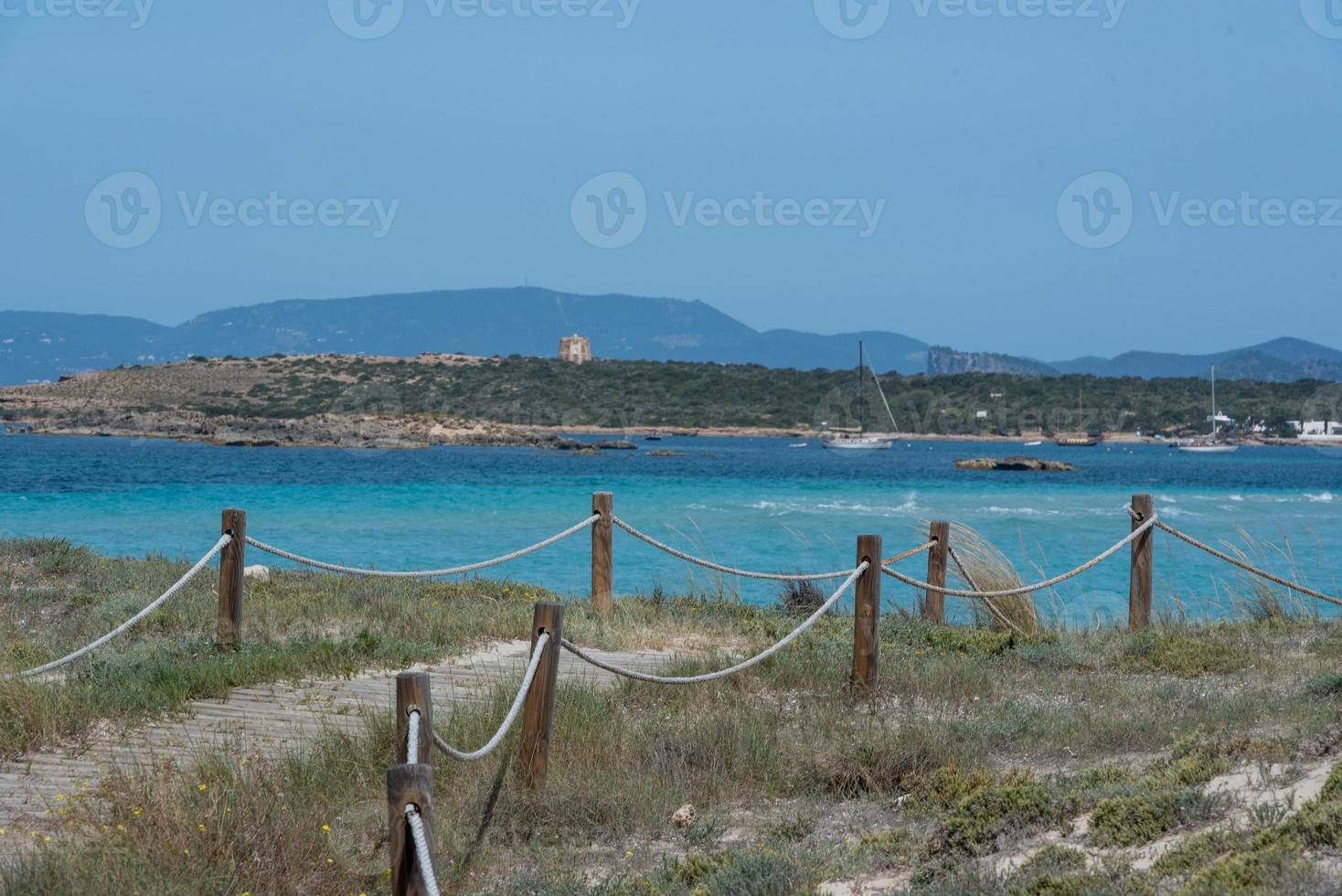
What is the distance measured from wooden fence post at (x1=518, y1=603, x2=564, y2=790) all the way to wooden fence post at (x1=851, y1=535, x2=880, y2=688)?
2.67m

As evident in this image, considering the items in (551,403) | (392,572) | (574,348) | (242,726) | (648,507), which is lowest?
(648,507)

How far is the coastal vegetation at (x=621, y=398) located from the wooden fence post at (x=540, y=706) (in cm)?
7851

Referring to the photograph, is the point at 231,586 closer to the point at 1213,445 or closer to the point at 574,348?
the point at 1213,445

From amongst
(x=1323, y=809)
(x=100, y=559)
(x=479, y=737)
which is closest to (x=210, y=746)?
(x=479, y=737)

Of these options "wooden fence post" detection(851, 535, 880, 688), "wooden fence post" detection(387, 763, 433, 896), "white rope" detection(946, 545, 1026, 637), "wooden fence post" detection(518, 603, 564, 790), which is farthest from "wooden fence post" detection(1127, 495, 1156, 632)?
"wooden fence post" detection(387, 763, 433, 896)

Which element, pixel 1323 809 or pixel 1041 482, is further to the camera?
pixel 1041 482

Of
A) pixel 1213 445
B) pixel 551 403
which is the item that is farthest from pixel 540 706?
pixel 551 403

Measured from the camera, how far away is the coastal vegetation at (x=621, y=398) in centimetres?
9144

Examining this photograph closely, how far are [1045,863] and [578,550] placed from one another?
21.0 meters

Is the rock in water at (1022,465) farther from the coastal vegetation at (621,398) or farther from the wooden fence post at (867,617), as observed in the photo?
the wooden fence post at (867,617)

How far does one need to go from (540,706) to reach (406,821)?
2.16 metres

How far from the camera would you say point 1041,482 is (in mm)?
54875

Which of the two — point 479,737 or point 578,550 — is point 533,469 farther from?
point 479,737

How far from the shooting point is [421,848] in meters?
3.61
